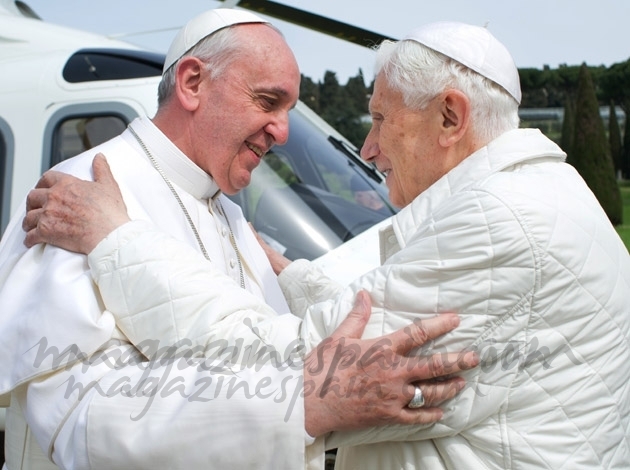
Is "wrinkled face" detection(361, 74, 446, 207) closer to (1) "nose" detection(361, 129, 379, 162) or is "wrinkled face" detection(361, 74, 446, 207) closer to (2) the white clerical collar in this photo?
(1) "nose" detection(361, 129, 379, 162)

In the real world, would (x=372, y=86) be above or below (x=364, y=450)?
above

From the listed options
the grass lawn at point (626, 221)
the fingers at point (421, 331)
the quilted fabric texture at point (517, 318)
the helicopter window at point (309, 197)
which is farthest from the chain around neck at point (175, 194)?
the grass lawn at point (626, 221)

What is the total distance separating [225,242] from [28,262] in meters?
0.75

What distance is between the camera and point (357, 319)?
5.87 ft

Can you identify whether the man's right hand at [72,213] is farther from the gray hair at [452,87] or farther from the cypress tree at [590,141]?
the cypress tree at [590,141]

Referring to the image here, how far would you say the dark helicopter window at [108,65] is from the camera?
14.3 ft

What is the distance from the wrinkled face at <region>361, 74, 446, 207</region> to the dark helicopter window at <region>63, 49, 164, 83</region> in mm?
2536

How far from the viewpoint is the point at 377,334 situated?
180 centimetres

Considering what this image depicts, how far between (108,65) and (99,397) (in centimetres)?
298

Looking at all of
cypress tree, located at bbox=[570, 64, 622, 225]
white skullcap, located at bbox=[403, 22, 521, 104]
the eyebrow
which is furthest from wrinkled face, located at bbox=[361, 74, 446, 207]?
cypress tree, located at bbox=[570, 64, 622, 225]

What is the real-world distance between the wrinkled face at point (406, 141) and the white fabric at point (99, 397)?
0.64 meters

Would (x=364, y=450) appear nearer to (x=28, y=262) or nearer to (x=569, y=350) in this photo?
(x=569, y=350)

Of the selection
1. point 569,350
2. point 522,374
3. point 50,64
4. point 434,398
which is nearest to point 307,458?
point 434,398

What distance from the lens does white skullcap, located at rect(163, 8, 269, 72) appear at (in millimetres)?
2508
